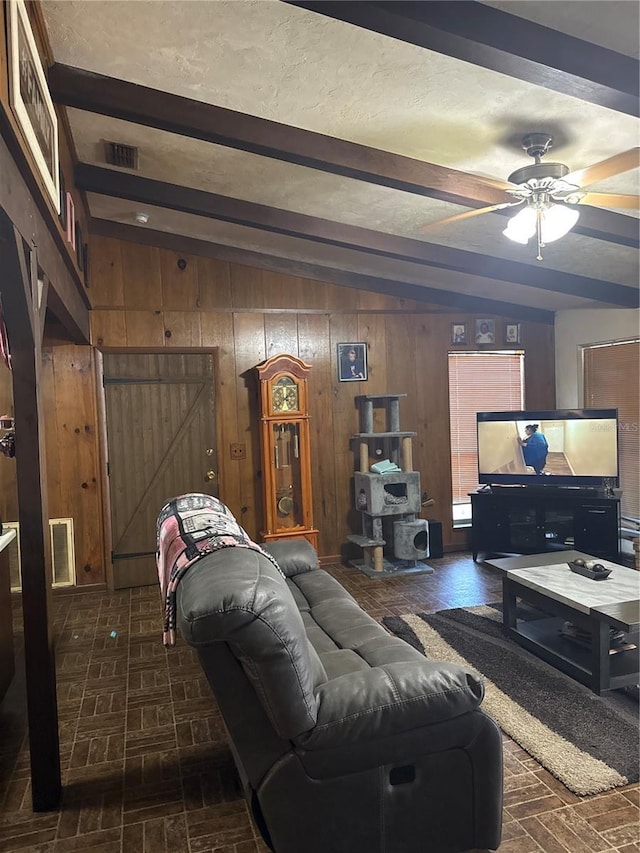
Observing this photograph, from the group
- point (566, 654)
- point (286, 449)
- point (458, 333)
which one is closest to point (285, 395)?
point (286, 449)

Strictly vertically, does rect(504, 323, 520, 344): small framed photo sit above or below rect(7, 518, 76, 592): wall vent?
above

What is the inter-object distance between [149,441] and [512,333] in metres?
3.58

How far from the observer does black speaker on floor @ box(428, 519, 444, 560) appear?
5.37m

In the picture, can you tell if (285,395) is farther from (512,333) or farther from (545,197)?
(545,197)

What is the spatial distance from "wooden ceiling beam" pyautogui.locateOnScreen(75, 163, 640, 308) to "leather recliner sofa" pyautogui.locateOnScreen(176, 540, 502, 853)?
2.69 meters

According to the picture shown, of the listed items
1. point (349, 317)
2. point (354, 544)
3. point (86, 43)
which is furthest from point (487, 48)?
point (354, 544)

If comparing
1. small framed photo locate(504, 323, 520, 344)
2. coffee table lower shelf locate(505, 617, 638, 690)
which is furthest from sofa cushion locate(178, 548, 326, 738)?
small framed photo locate(504, 323, 520, 344)

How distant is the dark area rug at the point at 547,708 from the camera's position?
227 centimetres

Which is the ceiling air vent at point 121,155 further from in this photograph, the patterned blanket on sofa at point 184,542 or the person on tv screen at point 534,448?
the person on tv screen at point 534,448

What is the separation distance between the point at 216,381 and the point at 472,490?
2718mm

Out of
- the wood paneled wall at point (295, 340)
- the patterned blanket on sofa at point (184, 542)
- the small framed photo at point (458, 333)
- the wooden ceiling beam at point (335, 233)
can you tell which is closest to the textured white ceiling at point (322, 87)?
the wooden ceiling beam at point (335, 233)

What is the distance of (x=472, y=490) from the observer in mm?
5777

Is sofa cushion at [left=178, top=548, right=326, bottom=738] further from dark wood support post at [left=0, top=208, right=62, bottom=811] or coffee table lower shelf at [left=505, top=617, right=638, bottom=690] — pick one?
coffee table lower shelf at [left=505, top=617, right=638, bottom=690]

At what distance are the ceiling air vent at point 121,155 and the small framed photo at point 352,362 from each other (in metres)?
2.42
